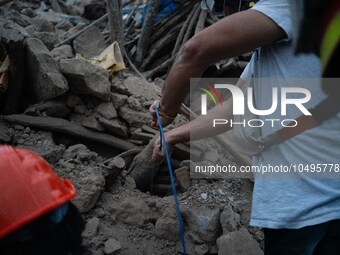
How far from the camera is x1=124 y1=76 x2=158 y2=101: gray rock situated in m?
4.17

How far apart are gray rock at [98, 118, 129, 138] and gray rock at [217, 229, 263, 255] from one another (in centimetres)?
151

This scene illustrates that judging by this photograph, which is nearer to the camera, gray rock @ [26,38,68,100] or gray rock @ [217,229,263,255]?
gray rock @ [217,229,263,255]

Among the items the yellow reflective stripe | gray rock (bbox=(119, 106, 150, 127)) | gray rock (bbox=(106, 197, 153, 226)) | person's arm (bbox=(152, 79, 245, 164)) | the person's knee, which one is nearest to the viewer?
the yellow reflective stripe

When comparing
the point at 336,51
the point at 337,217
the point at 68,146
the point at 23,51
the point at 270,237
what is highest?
the point at 336,51

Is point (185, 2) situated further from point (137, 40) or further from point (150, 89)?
point (150, 89)

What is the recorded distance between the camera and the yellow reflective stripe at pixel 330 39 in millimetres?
970

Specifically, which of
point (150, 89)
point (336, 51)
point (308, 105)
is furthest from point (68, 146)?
point (336, 51)

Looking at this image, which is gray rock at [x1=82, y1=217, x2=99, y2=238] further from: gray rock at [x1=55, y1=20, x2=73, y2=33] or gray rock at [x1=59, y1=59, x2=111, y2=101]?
gray rock at [x1=55, y1=20, x2=73, y2=33]

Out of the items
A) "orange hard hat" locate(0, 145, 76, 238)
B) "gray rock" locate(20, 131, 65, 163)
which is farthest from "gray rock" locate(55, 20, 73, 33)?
"orange hard hat" locate(0, 145, 76, 238)

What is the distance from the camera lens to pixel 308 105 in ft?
5.41

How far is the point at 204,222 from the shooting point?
2926mm

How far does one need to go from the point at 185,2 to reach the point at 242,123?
14.9ft

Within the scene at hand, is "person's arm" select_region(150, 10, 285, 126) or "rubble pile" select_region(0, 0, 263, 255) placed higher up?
"person's arm" select_region(150, 10, 285, 126)

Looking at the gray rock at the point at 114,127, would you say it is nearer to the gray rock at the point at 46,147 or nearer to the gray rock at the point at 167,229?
the gray rock at the point at 46,147
